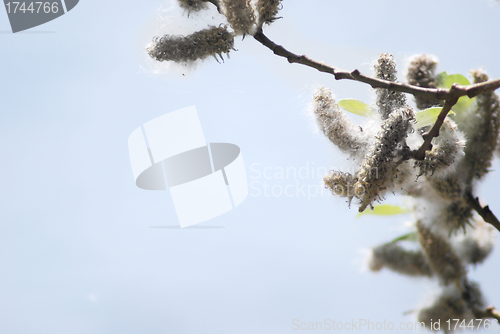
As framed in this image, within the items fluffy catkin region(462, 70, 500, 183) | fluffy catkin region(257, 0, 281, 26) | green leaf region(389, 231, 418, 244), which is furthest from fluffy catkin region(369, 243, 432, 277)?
fluffy catkin region(257, 0, 281, 26)

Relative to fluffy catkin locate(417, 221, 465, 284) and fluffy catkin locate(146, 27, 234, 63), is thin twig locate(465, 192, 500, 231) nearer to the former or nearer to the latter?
fluffy catkin locate(417, 221, 465, 284)

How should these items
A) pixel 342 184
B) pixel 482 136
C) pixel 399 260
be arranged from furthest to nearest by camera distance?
pixel 399 260
pixel 482 136
pixel 342 184

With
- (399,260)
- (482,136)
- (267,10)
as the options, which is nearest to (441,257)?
(399,260)

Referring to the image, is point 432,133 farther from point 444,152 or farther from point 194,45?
point 194,45

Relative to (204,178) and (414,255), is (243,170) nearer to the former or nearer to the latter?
(204,178)

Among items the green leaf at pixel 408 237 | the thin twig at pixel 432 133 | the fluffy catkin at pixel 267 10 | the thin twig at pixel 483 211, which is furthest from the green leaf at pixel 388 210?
the fluffy catkin at pixel 267 10

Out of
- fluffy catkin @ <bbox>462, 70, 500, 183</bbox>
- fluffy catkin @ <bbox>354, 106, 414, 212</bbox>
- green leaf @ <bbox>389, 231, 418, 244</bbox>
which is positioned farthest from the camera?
green leaf @ <bbox>389, 231, 418, 244</bbox>
